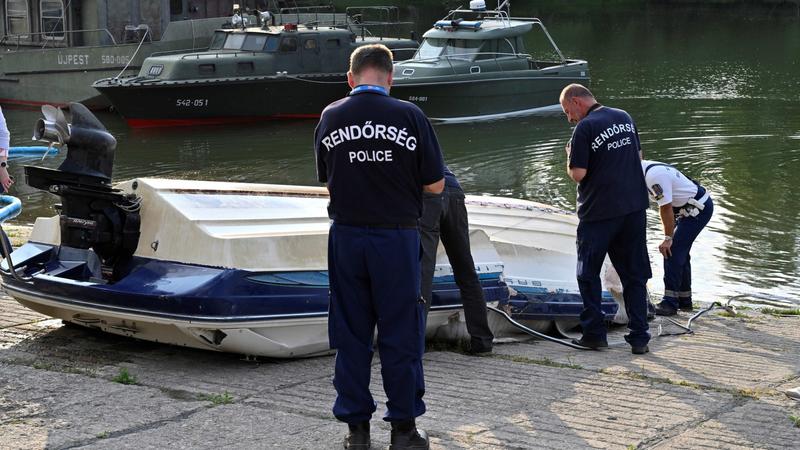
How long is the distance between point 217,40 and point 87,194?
1985 cm

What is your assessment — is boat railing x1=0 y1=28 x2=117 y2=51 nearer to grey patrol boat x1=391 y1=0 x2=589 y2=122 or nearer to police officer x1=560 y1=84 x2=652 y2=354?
grey patrol boat x1=391 y1=0 x2=589 y2=122

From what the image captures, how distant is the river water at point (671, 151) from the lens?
13289 millimetres

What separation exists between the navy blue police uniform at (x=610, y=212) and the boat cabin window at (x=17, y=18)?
25523 millimetres

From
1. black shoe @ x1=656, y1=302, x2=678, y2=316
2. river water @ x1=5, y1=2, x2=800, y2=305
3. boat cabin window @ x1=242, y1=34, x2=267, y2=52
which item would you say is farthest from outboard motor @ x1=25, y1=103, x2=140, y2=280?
boat cabin window @ x1=242, y1=34, x2=267, y2=52

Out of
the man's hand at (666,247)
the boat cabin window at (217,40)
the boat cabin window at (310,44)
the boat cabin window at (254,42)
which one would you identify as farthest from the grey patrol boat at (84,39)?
the man's hand at (666,247)

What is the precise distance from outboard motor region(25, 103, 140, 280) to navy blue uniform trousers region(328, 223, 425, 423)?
2.29m

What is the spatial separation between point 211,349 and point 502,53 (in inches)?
796

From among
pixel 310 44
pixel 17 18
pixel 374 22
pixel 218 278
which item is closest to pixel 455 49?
pixel 310 44

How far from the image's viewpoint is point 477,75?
2544 cm

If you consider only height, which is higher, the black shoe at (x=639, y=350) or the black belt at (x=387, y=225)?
the black belt at (x=387, y=225)

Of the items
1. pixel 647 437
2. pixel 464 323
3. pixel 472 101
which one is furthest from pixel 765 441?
pixel 472 101

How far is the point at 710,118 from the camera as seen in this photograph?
2533 centimetres

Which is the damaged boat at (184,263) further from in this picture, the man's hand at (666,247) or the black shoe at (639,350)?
the man's hand at (666,247)

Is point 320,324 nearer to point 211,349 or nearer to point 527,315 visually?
point 211,349
